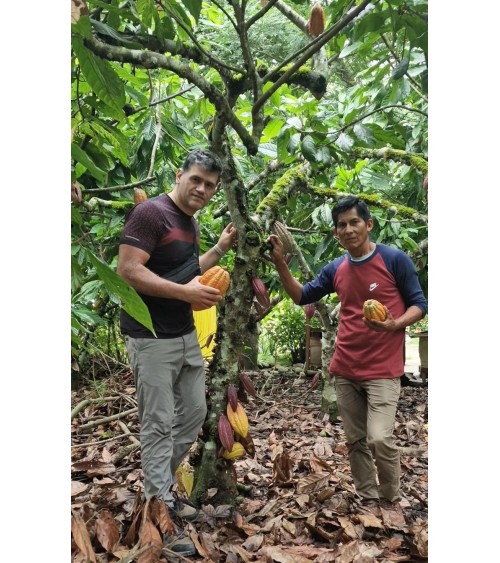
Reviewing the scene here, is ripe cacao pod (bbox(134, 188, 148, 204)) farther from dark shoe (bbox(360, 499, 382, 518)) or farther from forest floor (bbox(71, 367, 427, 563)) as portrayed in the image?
dark shoe (bbox(360, 499, 382, 518))

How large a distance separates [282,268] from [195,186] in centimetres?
42

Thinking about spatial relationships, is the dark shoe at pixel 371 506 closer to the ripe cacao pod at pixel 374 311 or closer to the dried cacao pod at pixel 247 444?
the dried cacao pod at pixel 247 444

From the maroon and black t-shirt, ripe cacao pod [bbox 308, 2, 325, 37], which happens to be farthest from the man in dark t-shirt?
ripe cacao pod [bbox 308, 2, 325, 37]

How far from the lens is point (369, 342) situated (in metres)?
1.86

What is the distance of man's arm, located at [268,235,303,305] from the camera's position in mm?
1790

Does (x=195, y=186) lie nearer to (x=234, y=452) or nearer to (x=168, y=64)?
(x=168, y=64)

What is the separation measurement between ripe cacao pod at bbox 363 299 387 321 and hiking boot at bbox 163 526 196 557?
0.81 meters

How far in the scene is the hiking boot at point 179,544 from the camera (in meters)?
1.34

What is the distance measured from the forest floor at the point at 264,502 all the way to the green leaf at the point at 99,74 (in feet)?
2.61

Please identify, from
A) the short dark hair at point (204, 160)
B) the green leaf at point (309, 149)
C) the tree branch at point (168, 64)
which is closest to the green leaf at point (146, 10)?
the tree branch at point (168, 64)
